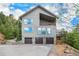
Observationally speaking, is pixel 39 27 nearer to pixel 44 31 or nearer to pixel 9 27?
pixel 44 31

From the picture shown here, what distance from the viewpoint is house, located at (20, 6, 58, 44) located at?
1.82m

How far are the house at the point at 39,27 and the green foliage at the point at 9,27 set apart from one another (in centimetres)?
5

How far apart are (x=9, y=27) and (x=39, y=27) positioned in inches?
9.1

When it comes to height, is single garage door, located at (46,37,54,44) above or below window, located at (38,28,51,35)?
below

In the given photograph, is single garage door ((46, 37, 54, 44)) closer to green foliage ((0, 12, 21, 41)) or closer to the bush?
the bush

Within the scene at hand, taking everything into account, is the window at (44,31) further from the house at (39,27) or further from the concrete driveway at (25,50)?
the concrete driveway at (25,50)

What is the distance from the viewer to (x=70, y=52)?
1.82 m

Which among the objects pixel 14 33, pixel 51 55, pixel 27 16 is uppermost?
pixel 27 16

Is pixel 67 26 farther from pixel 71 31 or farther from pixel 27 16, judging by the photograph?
pixel 27 16

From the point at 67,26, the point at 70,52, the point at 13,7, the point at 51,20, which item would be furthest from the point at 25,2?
the point at 70,52

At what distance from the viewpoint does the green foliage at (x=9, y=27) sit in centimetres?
182

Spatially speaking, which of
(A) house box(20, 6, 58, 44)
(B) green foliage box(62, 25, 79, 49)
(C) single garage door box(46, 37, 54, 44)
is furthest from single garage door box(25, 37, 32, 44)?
(B) green foliage box(62, 25, 79, 49)

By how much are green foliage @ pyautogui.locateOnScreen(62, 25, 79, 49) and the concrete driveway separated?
0.50 ft

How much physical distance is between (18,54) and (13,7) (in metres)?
0.36
